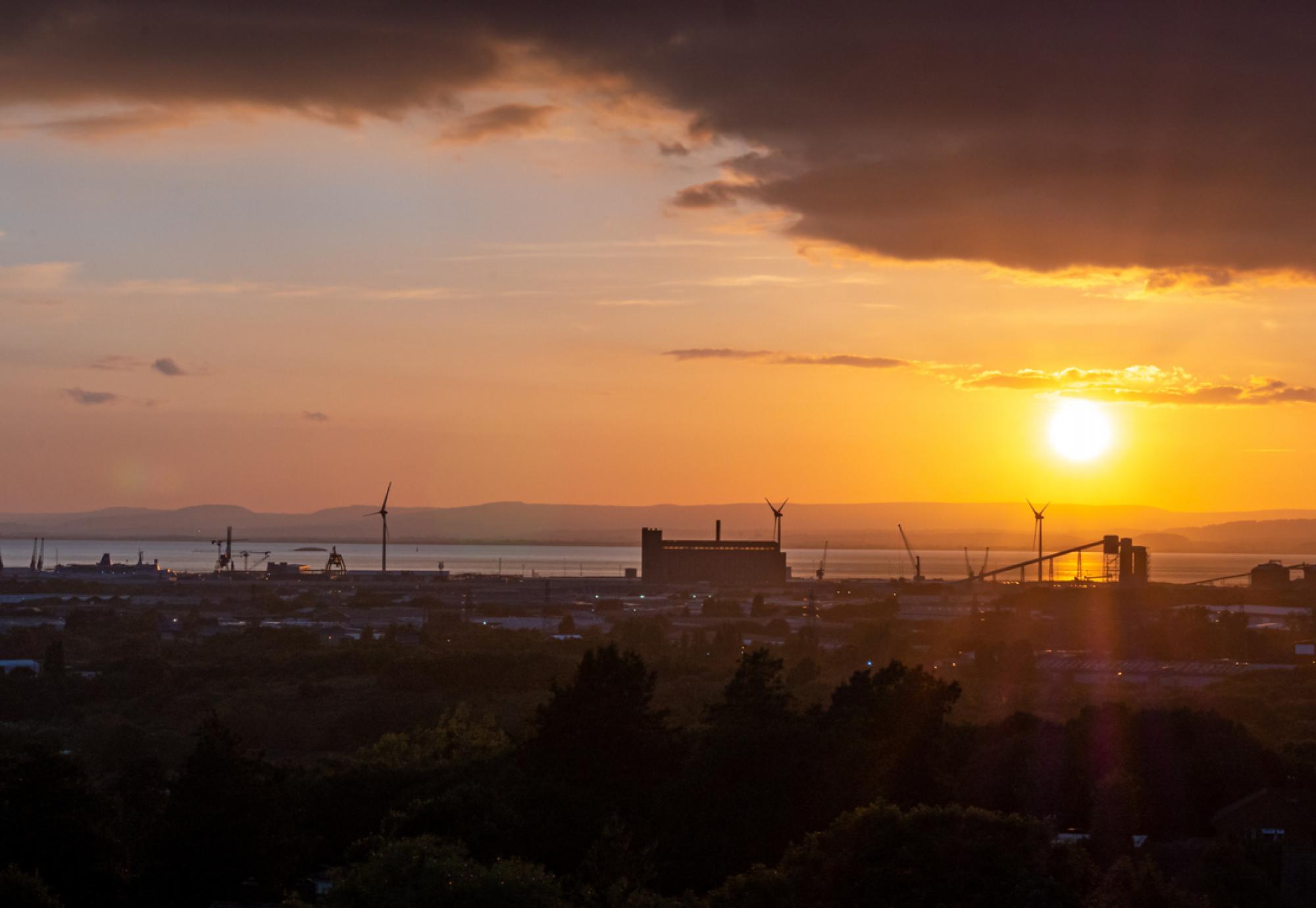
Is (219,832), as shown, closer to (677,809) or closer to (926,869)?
(677,809)

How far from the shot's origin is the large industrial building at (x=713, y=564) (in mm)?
135125

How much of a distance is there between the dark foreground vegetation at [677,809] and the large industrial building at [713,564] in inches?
3846

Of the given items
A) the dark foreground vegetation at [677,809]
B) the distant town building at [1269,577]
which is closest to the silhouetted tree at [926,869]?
the dark foreground vegetation at [677,809]

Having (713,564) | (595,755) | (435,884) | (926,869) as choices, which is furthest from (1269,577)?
(435,884)

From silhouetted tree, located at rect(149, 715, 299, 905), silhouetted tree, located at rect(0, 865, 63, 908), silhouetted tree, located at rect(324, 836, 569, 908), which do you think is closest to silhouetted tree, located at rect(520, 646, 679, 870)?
silhouetted tree, located at rect(149, 715, 299, 905)

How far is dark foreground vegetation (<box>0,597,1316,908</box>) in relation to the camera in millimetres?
14664

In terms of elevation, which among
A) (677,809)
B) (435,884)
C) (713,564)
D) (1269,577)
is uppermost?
(713,564)

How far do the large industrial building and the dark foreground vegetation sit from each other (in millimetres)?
97693

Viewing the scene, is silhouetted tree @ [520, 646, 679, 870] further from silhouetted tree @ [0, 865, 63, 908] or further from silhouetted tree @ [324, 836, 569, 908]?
silhouetted tree @ [0, 865, 63, 908]

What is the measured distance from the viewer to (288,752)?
136 ft

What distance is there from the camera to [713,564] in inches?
5389

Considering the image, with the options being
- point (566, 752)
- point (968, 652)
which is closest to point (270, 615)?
point (968, 652)

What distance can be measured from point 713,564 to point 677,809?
116 m

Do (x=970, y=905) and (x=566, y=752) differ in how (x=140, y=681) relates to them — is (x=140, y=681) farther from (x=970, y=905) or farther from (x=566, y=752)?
(x=970, y=905)
